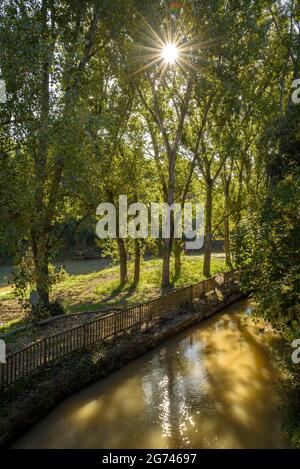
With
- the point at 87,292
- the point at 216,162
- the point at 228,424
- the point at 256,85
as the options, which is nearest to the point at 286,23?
the point at 256,85

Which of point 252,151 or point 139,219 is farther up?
point 252,151

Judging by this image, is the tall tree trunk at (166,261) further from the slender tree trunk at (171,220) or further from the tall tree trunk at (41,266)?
the tall tree trunk at (41,266)

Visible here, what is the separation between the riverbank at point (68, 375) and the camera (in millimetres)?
9820

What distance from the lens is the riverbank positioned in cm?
982

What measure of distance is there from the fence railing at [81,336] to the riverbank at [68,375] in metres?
0.28

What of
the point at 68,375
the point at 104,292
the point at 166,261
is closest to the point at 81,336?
the point at 68,375

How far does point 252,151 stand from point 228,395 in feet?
89.3

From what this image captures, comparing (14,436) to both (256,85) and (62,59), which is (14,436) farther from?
(256,85)

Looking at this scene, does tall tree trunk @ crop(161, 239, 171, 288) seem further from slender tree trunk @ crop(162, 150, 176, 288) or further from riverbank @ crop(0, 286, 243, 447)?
riverbank @ crop(0, 286, 243, 447)

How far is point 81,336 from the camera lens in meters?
13.7

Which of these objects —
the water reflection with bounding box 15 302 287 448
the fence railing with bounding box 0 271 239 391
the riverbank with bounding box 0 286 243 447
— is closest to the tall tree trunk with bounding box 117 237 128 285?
the fence railing with bounding box 0 271 239 391

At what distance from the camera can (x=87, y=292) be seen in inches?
1056

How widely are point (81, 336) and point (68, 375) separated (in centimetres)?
178

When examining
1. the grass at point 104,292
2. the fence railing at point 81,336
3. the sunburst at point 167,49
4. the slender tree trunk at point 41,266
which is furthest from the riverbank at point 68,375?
the sunburst at point 167,49
